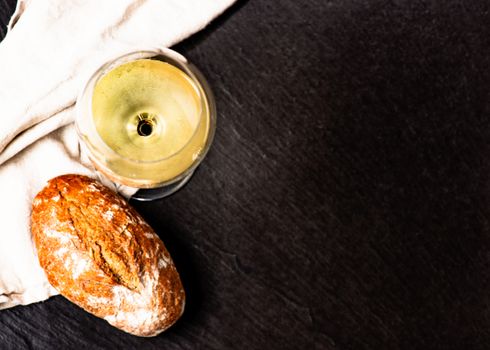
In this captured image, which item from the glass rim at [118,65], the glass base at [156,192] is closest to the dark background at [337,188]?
the glass base at [156,192]

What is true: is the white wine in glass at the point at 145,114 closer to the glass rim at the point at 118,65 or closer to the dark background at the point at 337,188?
the glass rim at the point at 118,65

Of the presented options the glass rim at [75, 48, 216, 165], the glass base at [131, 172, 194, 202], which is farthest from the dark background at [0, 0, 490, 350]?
the glass rim at [75, 48, 216, 165]

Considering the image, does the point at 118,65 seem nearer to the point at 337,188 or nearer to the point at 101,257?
the point at 101,257

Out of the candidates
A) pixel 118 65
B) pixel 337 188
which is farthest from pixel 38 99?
pixel 337 188

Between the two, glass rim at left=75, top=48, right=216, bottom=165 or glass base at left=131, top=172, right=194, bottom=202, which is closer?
glass rim at left=75, top=48, right=216, bottom=165

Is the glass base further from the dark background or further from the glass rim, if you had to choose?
the glass rim

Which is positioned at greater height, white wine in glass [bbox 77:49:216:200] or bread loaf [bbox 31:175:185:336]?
white wine in glass [bbox 77:49:216:200]

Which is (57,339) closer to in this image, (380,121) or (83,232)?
(83,232)
